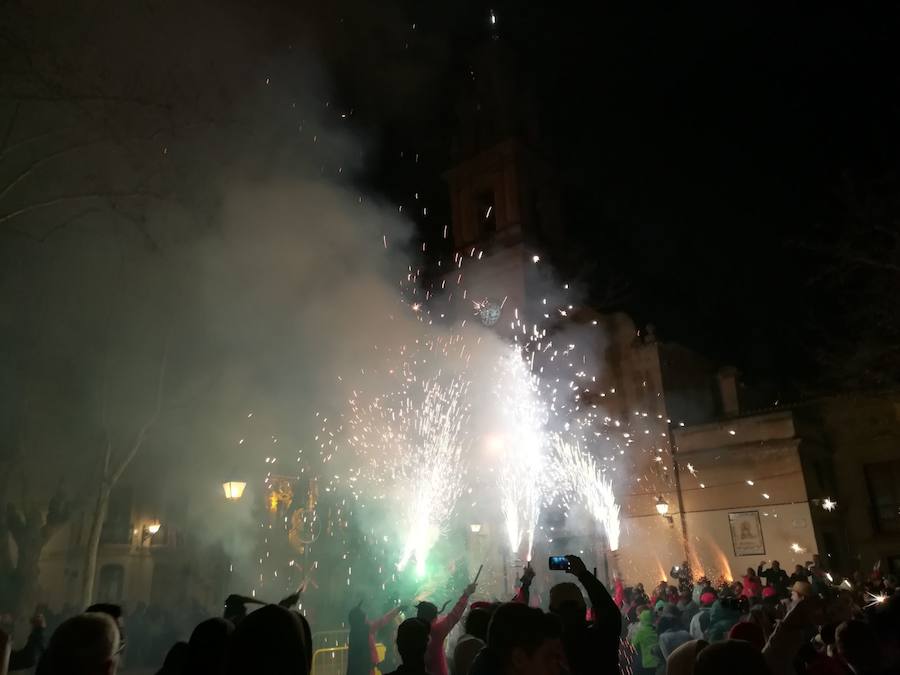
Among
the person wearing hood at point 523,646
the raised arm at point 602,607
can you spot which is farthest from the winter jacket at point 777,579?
the person wearing hood at point 523,646

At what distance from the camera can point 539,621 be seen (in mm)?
2189

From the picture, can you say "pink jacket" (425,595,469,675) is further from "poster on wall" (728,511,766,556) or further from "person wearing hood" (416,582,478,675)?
"poster on wall" (728,511,766,556)

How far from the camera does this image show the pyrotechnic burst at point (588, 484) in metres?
19.2

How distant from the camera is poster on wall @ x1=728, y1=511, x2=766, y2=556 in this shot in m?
16.1

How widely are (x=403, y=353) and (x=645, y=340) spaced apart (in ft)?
27.8

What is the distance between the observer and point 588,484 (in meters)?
19.7

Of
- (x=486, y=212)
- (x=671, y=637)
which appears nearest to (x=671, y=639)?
(x=671, y=637)

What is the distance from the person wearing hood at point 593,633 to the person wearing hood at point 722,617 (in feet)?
7.81

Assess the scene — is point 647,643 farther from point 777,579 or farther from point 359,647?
point 777,579

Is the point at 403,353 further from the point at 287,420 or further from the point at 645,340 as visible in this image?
the point at 645,340

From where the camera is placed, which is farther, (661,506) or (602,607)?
(661,506)

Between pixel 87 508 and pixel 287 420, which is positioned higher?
pixel 287 420

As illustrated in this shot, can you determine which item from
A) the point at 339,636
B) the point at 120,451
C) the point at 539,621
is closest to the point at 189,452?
the point at 120,451

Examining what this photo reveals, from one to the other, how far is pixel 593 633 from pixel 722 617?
2647mm
